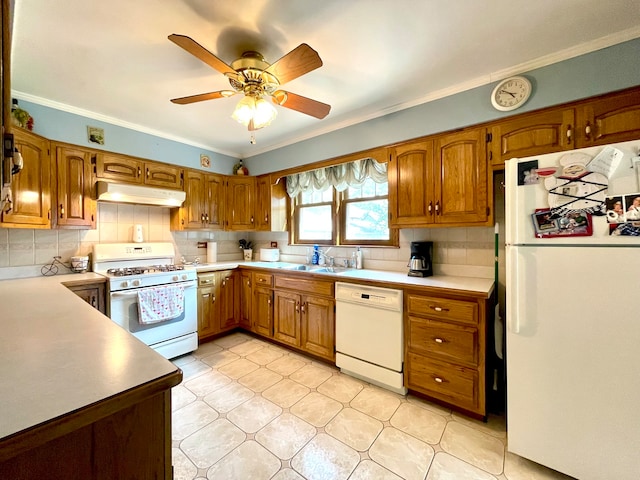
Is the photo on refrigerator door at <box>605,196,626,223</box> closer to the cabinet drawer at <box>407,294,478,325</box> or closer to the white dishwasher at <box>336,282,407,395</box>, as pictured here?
the cabinet drawer at <box>407,294,478,325</box>

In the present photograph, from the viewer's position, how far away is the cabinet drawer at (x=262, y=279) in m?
3.07

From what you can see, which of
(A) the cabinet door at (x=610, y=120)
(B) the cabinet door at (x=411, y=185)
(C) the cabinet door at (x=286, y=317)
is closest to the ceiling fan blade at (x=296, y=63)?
(B) the cabinet door at (x=411, y=185)

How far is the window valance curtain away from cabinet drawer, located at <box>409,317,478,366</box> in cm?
145

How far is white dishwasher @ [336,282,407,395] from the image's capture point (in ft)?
7.01

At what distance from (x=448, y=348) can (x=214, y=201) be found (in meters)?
3.04

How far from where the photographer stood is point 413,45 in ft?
5.47

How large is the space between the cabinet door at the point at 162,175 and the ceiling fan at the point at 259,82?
1.47 meters

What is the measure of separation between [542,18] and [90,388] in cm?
250

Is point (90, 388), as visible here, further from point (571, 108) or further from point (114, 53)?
point (571, 108)

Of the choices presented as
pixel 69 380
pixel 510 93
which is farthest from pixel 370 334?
pixel 510 93

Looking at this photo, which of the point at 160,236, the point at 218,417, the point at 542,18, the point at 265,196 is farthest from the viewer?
the point at 265,196

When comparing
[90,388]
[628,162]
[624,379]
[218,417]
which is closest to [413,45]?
[628,162]

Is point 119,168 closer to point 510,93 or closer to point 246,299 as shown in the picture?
point 246,299

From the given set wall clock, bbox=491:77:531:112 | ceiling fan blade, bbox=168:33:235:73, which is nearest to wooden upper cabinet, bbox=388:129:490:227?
wall clock, bbox=491:77:531:112
